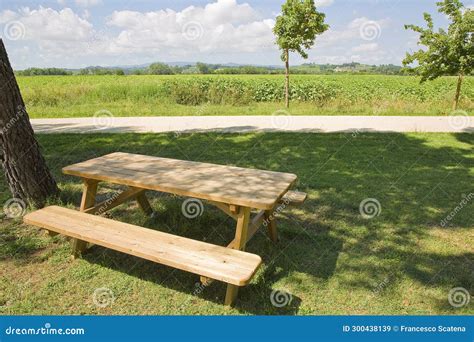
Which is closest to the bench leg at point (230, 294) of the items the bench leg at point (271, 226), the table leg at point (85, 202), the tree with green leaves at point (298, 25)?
the bench leg at point (271, 226)

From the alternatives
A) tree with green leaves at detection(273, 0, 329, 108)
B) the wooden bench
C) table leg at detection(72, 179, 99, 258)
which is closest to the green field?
tree with green leaves at detection(273, 0, 329, 108)

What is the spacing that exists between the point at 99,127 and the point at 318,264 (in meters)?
8.06

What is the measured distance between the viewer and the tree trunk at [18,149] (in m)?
4.25

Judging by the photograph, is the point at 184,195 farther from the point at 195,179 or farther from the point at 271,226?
the point at 271,226

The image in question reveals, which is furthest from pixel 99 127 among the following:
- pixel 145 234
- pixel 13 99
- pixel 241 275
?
pixel 241 275

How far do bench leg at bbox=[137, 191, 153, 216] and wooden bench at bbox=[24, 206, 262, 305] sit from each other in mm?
1065

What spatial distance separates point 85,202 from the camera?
4082 mm

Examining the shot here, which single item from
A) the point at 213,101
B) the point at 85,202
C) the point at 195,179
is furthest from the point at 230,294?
the point at 213,101

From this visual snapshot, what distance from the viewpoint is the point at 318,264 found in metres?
3.69

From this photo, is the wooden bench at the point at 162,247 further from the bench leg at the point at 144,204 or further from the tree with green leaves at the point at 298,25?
the tree with green leaves at the point at 298,25

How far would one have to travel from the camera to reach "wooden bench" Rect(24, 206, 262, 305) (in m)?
2.64

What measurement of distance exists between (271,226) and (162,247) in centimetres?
144

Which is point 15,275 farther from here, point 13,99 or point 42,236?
point 13,99

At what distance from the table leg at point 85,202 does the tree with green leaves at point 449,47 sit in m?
8.58
